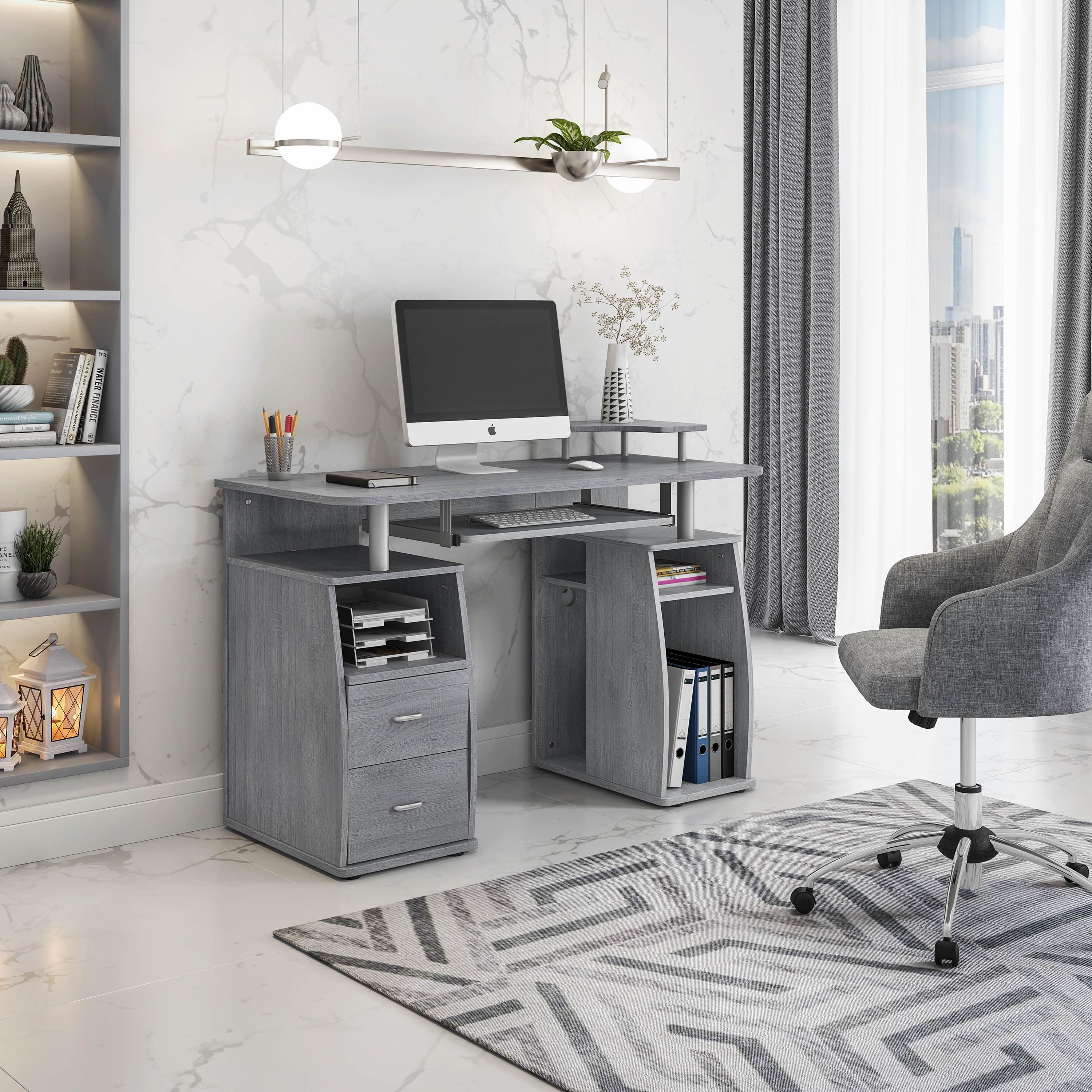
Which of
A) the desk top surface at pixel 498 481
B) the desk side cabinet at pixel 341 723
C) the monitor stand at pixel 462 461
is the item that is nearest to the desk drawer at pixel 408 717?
the desk side cabinet at pixel 341 723

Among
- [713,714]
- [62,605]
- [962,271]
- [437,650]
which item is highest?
[962,271]

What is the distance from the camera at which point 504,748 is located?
3945mm

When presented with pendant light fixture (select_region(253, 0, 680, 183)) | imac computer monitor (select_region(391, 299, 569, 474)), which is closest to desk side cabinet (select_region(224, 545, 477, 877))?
imac computer monitor (select_region(391, 299, 569, 474))

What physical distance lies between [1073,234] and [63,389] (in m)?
3.28

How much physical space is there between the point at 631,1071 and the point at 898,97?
162 inches

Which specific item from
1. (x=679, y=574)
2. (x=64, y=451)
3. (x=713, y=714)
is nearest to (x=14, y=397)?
(x=64, y=451)

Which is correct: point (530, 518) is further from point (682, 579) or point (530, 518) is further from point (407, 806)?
point (407, 806)

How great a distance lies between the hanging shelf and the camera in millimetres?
3354

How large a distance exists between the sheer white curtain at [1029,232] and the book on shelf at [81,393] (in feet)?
10.4

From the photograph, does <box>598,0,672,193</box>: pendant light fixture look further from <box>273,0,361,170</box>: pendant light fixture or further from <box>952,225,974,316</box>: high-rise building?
<box>952,225,974,316</box>: high-rise building

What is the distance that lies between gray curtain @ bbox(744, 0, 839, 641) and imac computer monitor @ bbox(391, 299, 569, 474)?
220cm

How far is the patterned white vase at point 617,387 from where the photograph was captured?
3.85m

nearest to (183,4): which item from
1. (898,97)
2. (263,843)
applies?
(263,843)

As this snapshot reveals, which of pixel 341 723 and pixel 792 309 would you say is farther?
pixel 792 309
